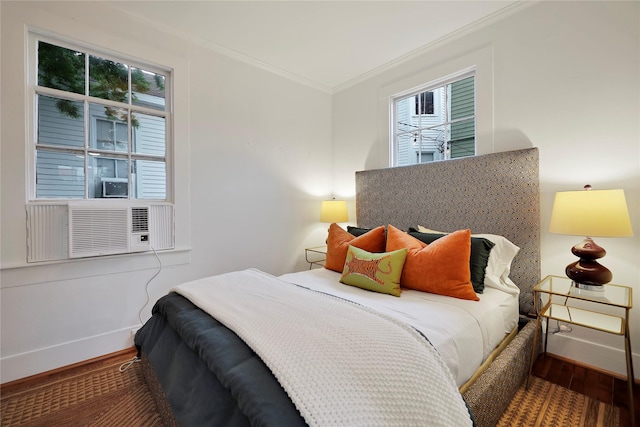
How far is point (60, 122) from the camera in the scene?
6.72 feet

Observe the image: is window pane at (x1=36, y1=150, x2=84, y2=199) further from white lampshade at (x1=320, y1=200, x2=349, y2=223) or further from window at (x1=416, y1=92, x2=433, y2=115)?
window at (x1=416, y1=92, x2=433, y2=115)

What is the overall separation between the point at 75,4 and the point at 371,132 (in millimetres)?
2720

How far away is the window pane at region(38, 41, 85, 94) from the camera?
2.00 m

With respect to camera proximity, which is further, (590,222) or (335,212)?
(335,212)

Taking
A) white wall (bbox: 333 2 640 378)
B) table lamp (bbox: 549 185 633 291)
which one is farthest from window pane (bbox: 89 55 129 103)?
table lamp (bbox: 549 185 633 291)

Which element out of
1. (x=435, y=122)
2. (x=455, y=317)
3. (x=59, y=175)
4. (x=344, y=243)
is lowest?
(x=455, y=317)

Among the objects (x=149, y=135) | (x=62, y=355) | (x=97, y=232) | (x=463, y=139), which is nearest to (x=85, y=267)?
(x=97, y=232)

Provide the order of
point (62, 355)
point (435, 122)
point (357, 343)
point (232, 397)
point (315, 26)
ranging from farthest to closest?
point (435, 122)
point (315, 26)
point (62, 355)
point (357, 343)
point (232, 397)

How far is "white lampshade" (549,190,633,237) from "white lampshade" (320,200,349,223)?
1909 mm

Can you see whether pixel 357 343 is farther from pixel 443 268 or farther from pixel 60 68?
pixel 60 68

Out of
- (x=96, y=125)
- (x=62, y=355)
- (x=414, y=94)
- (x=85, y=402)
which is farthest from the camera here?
(x=414, y=94)

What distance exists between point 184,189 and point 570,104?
305 centimetres

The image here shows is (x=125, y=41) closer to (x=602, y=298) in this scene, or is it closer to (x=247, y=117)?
(x=247, y=117)

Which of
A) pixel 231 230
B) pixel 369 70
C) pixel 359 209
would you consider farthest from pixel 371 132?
pixel 231 230
